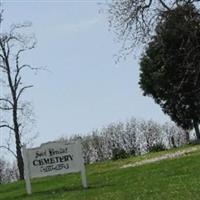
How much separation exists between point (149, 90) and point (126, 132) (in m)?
16.4

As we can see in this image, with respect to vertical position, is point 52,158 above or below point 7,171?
below

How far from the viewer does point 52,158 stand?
21.4 meters

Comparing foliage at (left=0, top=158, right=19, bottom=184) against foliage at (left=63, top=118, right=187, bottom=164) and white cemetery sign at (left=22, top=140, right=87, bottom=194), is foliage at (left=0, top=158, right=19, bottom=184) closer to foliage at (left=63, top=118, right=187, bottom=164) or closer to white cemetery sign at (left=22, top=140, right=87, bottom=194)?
foliage at (left=63, top=118, right=187, bottom=164)

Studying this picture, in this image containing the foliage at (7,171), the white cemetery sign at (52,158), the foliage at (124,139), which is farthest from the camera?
the foliage at (7,171)

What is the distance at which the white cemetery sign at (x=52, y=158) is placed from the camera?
70.2ft

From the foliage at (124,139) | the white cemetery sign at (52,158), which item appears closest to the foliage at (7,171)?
the foliage at (124,139)

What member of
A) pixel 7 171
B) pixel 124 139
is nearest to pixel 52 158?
pixel 124 139

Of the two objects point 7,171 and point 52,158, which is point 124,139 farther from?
point 52,158

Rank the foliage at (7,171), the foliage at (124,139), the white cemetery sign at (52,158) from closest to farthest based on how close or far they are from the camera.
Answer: the white cemetery sign at (52,158)
the foliage at (124,139)
the foliage at (7,171)

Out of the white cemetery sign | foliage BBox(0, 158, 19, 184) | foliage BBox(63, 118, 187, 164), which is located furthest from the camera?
foliage BBox(0, 158, 19, 184)

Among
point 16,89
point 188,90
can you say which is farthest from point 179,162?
point 188,90

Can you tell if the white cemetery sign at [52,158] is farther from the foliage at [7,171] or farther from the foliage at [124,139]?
the foliage at [7,171]

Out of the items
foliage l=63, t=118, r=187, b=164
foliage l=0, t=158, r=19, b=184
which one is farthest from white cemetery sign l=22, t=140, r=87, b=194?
foliage l=0, t=158, r=19, b=184

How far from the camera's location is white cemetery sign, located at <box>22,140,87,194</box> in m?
21.4
